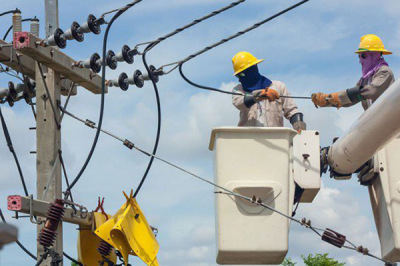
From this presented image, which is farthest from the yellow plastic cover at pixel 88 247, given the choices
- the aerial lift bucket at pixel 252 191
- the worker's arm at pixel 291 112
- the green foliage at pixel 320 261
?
the green foliage at pixel 320 261

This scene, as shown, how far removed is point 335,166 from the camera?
5309 mm

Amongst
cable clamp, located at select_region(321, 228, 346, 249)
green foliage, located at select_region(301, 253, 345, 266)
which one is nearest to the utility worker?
cable clamp, located at select_region(321, 228, 346, 249)

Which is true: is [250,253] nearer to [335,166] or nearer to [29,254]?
[335,166]

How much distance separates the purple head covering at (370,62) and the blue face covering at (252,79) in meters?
0.84

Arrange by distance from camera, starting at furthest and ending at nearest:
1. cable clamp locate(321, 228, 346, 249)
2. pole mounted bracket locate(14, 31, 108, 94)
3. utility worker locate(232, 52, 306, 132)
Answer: pole mounted bracket locate(14, 31, 108, 94)
utility worker locate(232, 52, 306, 132)
cable clamp locate(321, 228, 346, 249)

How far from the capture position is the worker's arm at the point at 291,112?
590cm

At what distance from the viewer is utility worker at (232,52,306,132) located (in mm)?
5750

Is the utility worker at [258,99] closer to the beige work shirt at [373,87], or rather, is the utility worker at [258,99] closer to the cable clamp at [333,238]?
the beige work shirt at [373,87]

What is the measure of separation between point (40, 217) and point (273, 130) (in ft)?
10.8

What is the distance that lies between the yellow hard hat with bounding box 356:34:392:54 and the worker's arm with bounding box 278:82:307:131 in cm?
78

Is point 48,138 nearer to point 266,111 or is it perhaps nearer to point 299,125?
point 266,111

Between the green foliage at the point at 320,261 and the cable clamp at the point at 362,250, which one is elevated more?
the green foliage at the point at 320,261

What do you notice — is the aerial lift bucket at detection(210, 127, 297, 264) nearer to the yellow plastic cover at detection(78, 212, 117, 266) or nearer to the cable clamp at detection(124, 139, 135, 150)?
the cable clamp at detection(124, 139, 135, 150)

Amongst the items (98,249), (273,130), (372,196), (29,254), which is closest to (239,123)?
(273,130)
